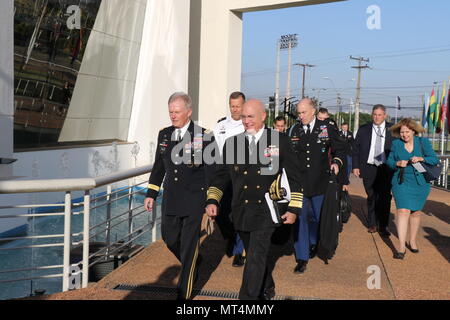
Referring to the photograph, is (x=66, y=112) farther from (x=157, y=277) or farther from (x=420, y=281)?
(x=420, y=281)

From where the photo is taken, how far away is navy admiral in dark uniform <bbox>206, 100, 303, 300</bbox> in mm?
4012

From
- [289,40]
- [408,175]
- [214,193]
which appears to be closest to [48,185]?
[214,193]

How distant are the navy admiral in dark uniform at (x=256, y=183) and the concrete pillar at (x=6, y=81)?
8.08 metres

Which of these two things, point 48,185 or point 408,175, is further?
point 408,175

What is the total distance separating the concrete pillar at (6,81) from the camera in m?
10.9

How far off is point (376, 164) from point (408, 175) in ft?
4.85

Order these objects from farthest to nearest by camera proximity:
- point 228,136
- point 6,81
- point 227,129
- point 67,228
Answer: point 6,81 < point 227,129 < point 228,136 < point 67,228

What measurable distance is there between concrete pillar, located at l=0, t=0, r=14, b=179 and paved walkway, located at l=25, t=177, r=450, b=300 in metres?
5.75

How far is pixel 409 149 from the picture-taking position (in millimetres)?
6555

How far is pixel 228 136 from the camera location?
597cm

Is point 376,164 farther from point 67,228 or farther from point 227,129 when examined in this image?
point 67,228

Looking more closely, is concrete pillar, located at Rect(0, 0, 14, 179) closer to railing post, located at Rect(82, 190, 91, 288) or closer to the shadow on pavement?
railing post, located at Rect(82, 190, 91, 288)
